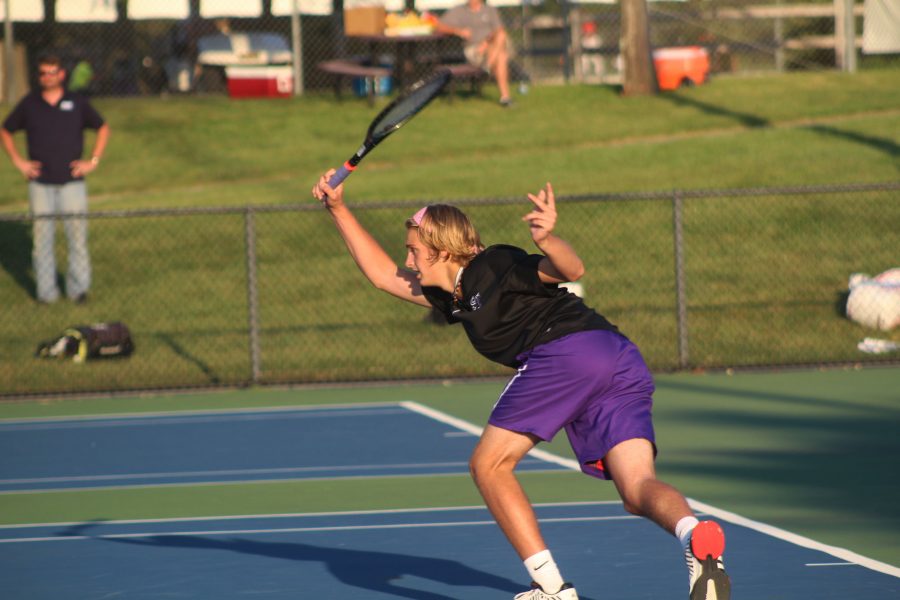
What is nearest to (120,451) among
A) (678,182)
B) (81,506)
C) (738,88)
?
(81,506)

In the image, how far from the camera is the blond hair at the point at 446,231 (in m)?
6.19

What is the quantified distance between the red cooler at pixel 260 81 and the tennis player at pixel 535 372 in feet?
72.0

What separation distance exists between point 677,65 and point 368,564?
73.2 feet

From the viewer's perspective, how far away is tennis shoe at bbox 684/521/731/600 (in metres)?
5.32

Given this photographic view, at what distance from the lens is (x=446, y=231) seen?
6.19m

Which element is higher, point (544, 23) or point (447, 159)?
point (544, 23)

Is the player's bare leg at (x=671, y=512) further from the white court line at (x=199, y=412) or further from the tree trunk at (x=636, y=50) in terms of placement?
the tree trunk at (x=636, y=50)

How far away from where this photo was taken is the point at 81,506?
31.3 ft

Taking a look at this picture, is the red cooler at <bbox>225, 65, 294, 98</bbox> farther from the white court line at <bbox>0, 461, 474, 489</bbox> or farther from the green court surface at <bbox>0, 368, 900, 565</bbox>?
the white court line at <bbox>0, 461, 474, 489</bbox>

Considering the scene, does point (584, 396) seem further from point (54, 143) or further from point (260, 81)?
point (260, 81)

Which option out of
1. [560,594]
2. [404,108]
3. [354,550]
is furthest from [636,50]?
[560,594]

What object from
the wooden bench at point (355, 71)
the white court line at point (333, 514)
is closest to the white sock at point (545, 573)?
the white court line at point (333, 514)

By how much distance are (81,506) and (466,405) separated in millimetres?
4640

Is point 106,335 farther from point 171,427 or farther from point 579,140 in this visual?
point 579,140
